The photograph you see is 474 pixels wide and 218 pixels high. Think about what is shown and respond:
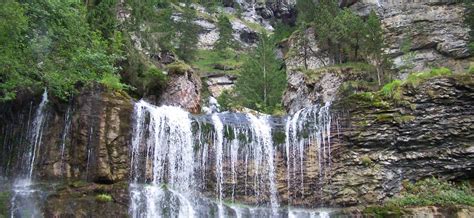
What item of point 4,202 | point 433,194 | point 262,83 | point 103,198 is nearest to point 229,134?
point 103,198

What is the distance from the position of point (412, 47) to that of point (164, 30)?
69.2 feet

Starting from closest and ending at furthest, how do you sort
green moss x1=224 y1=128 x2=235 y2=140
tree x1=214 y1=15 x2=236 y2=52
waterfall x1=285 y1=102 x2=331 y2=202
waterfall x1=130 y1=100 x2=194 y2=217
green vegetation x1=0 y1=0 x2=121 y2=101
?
green vegetation x1=0 y1=0 x2=121 y2=101
waterfall x1=130 y1=100 x2=194 y2=217
waterfall x1=285 y1=102 x2=331 y2=202
green moss x1=224 y1=128 x2=235 y2=140
tree x1=214 y1=15 x2=236 y2=52

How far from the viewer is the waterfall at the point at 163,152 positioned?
64.7ft

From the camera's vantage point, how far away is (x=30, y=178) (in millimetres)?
18578

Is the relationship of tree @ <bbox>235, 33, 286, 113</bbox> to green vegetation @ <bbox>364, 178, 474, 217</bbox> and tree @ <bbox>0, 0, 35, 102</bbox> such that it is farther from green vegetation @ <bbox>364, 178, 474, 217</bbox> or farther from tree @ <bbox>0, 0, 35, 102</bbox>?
tree @ <bbox>0, 0, 35, 102</bbox>

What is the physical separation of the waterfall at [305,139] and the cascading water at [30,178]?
1082 centimetres

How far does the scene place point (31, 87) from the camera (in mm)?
19875

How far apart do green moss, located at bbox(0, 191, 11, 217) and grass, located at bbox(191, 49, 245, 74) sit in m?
36.1

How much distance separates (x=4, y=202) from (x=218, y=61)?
139ft

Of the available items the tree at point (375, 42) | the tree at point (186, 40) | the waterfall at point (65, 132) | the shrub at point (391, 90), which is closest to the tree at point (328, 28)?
the tree at point (375, 42)

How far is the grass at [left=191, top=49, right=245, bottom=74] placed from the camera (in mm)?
54219

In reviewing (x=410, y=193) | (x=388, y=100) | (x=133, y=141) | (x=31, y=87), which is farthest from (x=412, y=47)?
(x=31, y=87)

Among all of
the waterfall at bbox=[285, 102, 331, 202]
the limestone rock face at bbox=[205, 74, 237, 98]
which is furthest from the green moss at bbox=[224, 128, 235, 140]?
the limestone rock face at bbox=[205, 74, 237, 98]

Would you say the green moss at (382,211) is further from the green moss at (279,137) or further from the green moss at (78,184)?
the green moss at (78,184)
